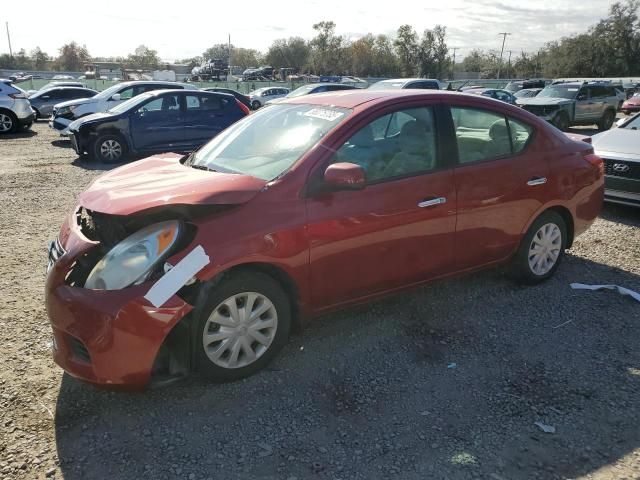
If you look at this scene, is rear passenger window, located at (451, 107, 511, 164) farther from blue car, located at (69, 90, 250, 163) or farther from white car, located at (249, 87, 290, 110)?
white car, located at (249, 87, 290, 110)

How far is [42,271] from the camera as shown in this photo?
16.1 feet

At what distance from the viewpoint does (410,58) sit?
94188 millimetres

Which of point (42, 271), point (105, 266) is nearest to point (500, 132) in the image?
point (105, 266)

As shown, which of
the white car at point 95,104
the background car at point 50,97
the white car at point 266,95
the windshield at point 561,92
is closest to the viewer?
the white car at point 95,104

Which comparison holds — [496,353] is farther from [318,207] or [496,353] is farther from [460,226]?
[318,207]

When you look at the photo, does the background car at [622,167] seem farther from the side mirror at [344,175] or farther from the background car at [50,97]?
→ the background car at [50,97]

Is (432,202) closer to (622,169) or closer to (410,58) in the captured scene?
(622,169)

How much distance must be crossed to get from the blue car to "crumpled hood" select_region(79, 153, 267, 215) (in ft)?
25.5

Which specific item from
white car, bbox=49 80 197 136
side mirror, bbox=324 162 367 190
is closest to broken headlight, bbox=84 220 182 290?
side mirror, bbox=324 162 367 190

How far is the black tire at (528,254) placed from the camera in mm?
4496

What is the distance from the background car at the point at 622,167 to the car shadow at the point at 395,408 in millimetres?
3155

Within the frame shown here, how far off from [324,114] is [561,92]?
17798mm

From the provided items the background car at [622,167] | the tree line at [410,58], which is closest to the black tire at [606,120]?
the background car at [622,167]

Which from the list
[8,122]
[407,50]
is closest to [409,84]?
[8,122]
